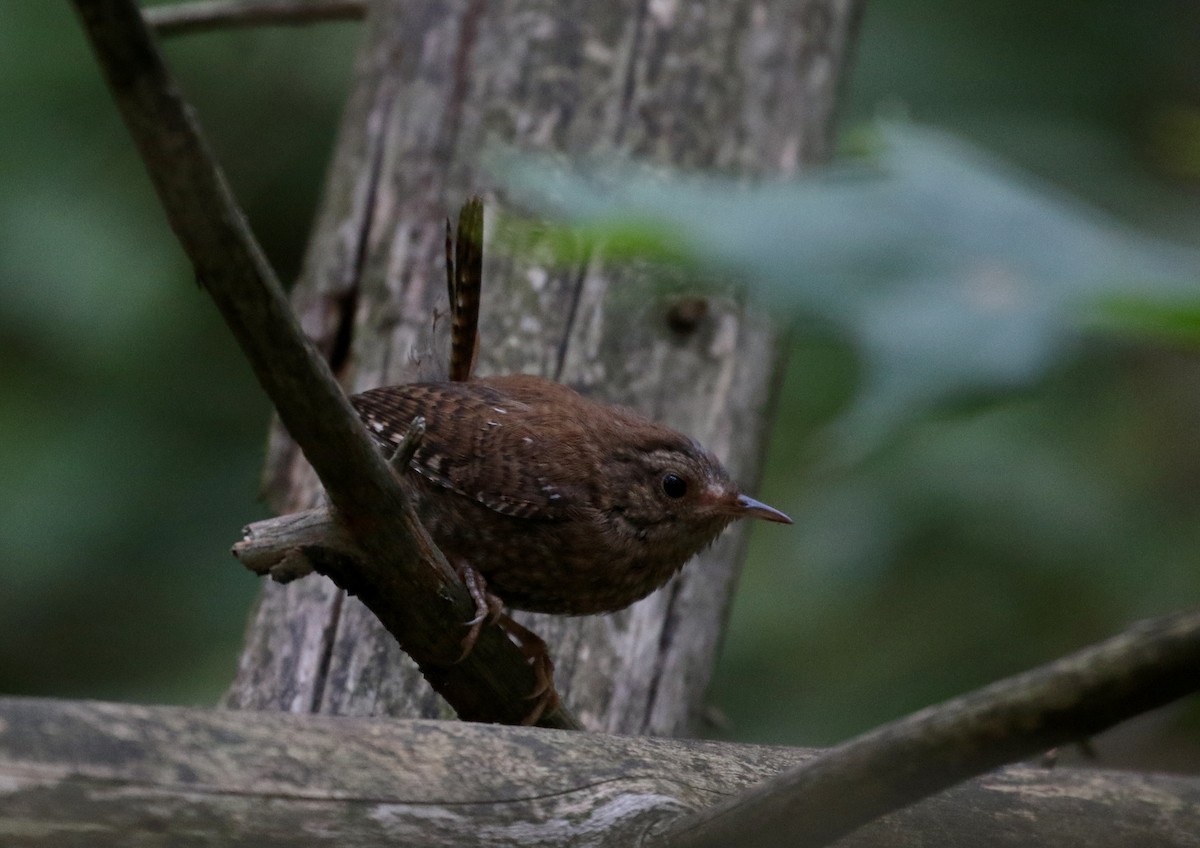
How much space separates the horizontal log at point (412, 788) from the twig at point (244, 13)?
9.17ft

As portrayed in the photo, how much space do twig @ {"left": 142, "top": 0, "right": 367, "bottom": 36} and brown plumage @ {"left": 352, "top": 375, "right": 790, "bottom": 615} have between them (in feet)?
5.21

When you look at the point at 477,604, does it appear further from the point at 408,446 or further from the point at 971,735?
the point at 971,735

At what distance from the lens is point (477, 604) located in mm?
2475

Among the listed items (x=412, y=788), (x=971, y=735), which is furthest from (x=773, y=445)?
(x=971, y=735)

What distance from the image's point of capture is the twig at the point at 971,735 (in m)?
1.12

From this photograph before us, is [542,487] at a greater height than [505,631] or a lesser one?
greater

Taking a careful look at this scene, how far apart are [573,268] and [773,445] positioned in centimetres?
196

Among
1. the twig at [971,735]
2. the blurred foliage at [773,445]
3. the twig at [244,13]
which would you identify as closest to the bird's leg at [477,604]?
the twig at [971,735]

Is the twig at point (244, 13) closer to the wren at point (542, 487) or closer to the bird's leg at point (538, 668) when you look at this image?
the wren at point (542, 487)

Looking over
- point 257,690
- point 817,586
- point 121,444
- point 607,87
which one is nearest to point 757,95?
point 607,87

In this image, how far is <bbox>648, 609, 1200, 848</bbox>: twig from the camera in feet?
3.68

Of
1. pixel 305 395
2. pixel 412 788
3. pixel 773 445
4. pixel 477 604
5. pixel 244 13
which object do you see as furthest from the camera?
pixel 773 445

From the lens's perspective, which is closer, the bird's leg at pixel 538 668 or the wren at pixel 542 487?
the bird's leg at pixel 538 668

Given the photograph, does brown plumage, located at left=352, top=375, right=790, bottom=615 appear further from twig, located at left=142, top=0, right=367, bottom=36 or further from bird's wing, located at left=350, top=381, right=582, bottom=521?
twig, located at left=142, top=0, right=367, bottom=36
